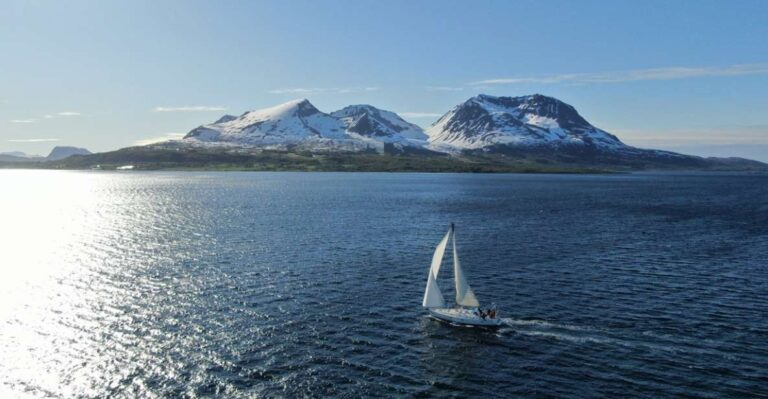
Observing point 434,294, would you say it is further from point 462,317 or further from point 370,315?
point 370,315

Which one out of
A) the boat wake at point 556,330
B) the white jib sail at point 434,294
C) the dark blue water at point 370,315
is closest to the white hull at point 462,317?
the white jib sail at point 434,294

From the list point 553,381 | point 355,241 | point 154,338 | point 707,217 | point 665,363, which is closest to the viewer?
point 553,381

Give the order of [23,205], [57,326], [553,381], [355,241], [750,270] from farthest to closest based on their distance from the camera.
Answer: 1. [23,205]
2. [355,241]
3. [750,270]
4. [57,326]
5. [553,381]

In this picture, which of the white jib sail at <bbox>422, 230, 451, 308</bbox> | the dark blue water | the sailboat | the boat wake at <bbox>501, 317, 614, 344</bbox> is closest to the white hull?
the sailboat

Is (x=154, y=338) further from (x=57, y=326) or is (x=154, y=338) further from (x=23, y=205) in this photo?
(x=23, y=205)

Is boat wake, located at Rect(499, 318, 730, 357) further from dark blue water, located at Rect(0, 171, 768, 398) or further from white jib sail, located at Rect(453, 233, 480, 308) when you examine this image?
white jib sail, located at Rect(453, 233, 480, 308)

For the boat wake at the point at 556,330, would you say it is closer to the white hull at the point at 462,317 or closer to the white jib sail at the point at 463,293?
the white hull at the point at 462,317

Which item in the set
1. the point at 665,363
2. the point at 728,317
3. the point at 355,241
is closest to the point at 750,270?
the point at 728,317
